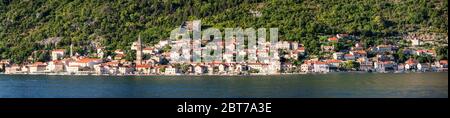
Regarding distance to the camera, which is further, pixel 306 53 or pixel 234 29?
pixel 234 29

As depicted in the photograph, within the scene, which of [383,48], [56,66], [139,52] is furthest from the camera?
[139,52]

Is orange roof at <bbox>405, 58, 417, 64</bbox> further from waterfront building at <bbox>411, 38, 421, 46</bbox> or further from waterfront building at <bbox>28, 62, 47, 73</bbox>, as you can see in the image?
waterfront building at <bbox>28, 62, 47, 73</bbox>

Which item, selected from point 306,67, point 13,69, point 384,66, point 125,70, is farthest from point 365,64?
point 13,69

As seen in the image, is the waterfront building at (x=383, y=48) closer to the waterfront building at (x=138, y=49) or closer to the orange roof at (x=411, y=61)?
the orange roof at (x=411, y=61)

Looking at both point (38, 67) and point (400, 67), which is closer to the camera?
point (400, 67)

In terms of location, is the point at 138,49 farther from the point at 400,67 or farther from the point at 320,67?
the point at 400,67

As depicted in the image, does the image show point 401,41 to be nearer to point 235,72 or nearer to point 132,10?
point 235,72
